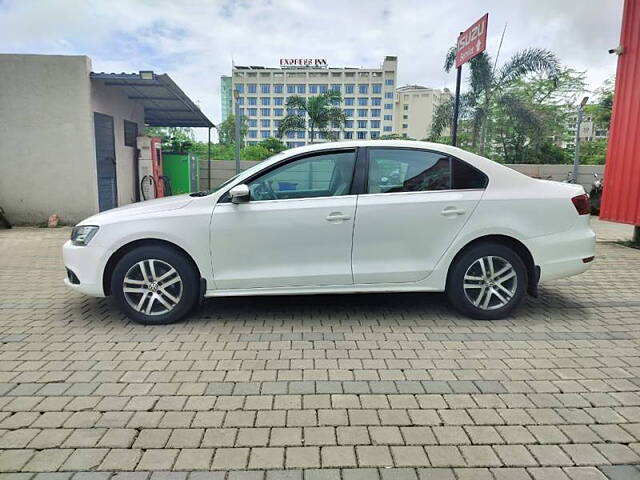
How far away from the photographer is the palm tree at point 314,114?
28.5m

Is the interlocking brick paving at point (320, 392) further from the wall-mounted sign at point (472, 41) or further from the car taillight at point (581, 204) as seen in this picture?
the wall-mounted sign at point (472, 41)

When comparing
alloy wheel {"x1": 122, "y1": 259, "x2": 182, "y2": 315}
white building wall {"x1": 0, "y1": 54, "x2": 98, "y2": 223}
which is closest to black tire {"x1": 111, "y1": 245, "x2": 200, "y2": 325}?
alloy wheel {"x1": 122, "y1": 259, "x2": 182, "y2": 315}

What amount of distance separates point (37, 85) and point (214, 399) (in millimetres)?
9905

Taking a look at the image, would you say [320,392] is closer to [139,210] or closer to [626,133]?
[139,210]

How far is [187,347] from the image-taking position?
3.75 m

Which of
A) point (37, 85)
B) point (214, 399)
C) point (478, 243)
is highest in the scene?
point (37, 85)

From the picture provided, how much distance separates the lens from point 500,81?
19344 mm

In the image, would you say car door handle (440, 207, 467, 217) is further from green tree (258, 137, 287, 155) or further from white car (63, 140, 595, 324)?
green tree (258, 137, 287, 155)

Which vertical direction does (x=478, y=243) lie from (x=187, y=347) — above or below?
above

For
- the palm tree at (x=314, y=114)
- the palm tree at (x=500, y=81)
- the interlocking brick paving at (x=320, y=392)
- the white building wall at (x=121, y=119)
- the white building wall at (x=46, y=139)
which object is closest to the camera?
the interlocking brick paving at (x=320, y=392)

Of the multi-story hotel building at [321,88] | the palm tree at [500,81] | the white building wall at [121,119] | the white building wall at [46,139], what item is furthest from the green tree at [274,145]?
the multi-story hotel building at [321,88]

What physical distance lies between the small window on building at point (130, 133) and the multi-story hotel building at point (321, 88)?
107935 millimetres

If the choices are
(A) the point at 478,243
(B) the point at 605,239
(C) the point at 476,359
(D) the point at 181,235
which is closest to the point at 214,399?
(D) the point at 181,235

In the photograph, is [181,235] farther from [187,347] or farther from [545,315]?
[545,315]
